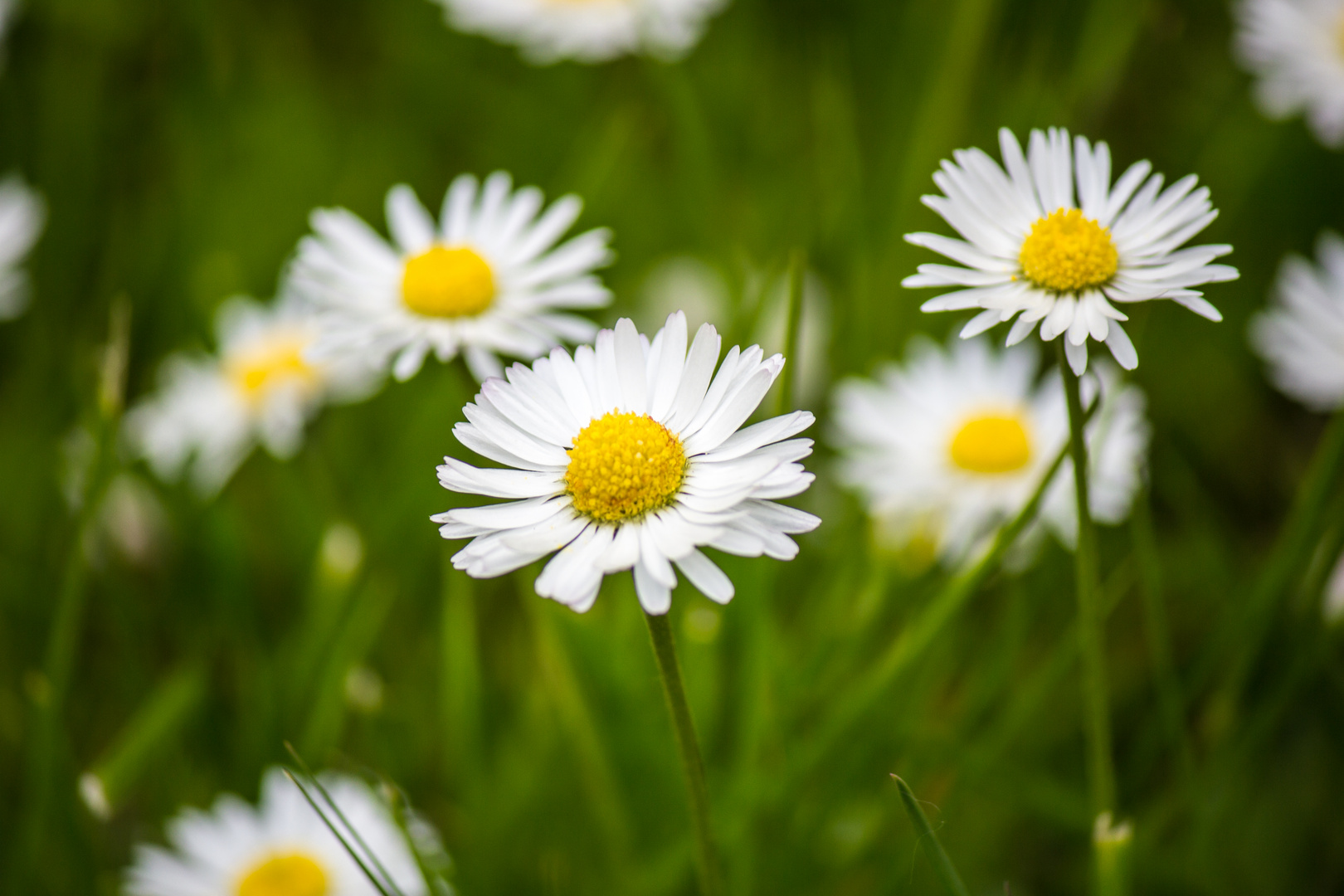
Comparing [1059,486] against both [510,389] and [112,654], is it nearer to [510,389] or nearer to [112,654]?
[510,389]

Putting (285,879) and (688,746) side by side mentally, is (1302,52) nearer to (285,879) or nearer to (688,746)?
(688,746)

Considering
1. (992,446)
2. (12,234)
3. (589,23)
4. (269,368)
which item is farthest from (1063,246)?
(12,234)

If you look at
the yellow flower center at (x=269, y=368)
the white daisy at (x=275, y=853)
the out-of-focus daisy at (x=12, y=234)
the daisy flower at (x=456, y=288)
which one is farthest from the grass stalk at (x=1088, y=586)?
the out-of-focus daisy at (x=12, y=234)

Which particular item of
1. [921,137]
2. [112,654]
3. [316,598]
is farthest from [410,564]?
[921,137]

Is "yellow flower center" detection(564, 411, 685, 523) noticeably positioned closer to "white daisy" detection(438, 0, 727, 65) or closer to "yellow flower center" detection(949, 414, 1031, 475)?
"yellow flower center" detection(949, 414, 1031, 475)

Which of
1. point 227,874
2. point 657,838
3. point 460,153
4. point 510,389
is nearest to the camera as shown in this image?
point 510,389

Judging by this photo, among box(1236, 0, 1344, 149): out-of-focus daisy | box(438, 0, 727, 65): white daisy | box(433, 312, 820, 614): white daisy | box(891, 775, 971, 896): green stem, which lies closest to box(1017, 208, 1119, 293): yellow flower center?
box(433, 312, 820, 614): white daisy

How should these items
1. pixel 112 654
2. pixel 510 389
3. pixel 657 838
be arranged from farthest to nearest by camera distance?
1. pixel 112 654
2. pixel 657 838
3. pixel 510 389
